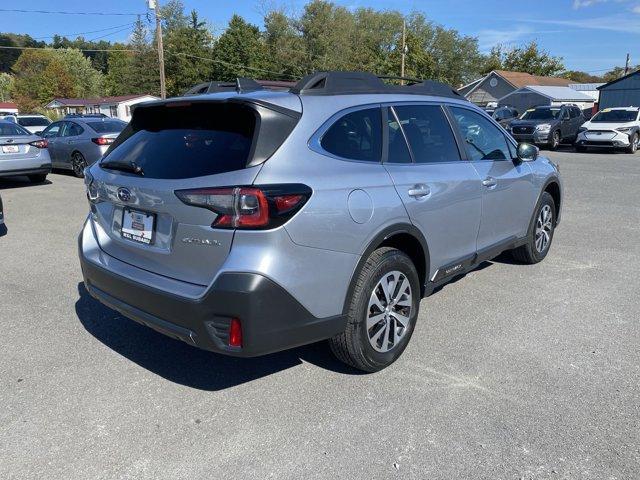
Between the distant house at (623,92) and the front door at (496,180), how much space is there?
118 ft

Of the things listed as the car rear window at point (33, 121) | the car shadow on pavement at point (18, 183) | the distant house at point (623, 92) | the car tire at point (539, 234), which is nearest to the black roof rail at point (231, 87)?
the car tire at point (539, 234)

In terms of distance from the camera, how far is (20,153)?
445 inches

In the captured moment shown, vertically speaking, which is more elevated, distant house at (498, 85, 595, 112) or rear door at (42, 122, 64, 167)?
distant house at (498, 85, 595, 112)

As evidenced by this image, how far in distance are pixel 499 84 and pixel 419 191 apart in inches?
2228

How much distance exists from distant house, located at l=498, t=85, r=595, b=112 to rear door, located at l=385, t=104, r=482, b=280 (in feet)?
155

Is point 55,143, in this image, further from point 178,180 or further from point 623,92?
point 623,92

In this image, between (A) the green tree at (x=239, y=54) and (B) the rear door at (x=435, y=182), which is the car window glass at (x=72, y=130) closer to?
(B) the rear door at (x=435, y=182)

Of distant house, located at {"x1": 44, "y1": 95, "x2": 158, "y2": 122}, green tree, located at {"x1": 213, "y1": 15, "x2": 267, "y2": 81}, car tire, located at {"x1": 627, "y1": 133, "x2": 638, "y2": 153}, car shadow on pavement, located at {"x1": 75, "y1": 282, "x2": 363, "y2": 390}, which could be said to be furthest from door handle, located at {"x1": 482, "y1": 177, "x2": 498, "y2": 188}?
green tree, located at {"x1": 213, "y1": 15, "x2": 267, "y2": 81}

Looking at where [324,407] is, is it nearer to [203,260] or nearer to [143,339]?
[203,260]

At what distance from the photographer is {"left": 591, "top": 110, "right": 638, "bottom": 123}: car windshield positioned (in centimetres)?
2080

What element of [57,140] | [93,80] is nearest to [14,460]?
[57,140]

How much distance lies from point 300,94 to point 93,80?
99283mm

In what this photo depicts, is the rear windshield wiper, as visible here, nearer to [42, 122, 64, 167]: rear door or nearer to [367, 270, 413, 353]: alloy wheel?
[367, 270, 413, 353]: alloy wheel

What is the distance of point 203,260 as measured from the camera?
282 centimetres
